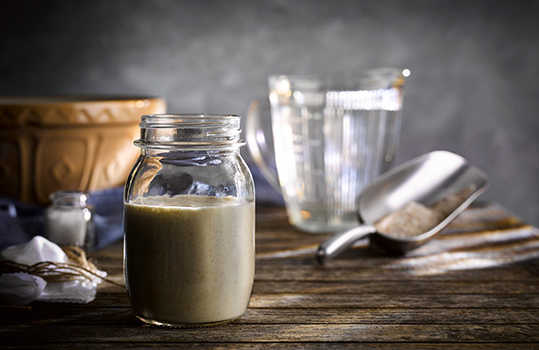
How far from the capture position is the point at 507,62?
156 cm

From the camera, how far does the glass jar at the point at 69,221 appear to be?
0.97 m

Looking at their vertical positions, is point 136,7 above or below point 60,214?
above

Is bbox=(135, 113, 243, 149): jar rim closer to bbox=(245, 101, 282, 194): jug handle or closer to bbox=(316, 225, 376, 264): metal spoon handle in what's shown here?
bbox=(316, 225, 376, 264): metal spoon handle

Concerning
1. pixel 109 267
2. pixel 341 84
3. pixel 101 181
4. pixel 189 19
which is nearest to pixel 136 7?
pixel 189 19

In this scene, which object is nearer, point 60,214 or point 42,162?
point 60,214

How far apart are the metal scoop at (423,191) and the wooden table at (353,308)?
0.14 feet

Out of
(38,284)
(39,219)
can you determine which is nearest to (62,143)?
(39,219)

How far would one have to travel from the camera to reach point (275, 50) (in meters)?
1.55

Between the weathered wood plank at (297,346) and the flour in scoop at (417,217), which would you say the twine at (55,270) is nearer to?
the weathered wood plank at (297,346)

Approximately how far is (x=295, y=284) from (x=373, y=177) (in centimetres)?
37

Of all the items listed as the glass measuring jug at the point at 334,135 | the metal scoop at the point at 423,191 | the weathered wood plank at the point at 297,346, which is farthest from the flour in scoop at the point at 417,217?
the weathered wood plank at the point at 297,346

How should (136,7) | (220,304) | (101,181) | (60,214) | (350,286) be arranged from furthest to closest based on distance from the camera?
1. (136,7)
2. (101,181)
3. (60,214)
4. (350,286)
5. (220,304)

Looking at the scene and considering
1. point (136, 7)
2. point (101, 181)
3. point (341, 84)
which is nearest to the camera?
point (341, 84)

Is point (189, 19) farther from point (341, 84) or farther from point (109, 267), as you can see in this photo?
point (109, 267)
